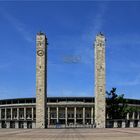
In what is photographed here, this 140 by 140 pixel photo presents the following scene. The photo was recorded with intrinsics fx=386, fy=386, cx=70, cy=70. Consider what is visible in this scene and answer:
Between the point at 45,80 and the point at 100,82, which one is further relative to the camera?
the point at 45,80

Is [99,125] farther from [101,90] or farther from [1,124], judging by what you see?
[1,124]

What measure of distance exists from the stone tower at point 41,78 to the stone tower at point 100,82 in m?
12.4

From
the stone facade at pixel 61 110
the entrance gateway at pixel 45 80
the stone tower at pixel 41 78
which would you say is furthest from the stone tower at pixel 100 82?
the stone facade at pixel 61 110

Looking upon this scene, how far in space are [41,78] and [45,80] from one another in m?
1.52

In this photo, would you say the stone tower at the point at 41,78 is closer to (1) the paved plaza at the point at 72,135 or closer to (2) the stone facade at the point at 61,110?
(1) the paved plaza at the point at 72,135

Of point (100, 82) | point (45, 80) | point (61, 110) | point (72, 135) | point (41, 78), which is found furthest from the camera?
point (61, 110)

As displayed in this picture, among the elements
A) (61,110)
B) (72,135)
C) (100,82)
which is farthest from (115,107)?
(72,135)

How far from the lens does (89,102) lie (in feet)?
472

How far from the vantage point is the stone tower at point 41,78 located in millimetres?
90438

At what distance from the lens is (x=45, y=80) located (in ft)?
306

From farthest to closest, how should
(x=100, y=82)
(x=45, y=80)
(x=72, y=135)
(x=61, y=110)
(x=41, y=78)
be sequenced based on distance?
1. (x=61, y=110)
2. (x=45, y=80)
3. (x=100, y=82)
4. (x=41, y=78)
5. (x=72, y=135)

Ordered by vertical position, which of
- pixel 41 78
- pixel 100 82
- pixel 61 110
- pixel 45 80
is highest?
pixel 41 78

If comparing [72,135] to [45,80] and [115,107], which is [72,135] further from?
[115,107]

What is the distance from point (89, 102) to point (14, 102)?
95.2 ft
